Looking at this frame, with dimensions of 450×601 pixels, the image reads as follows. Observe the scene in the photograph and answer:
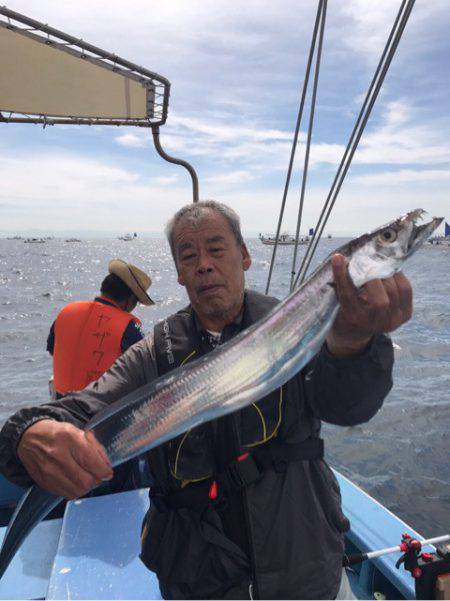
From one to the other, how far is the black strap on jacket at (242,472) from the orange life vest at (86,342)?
344 centimetres

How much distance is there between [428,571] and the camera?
3459 millimetres

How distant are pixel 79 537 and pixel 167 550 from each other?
7.00 ft

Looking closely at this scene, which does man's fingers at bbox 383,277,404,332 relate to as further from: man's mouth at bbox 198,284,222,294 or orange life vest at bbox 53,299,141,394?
orange life vest at bbox 53,299,141,394

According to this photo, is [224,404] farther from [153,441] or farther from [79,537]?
[79,537]

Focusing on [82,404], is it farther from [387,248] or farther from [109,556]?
[109,556]

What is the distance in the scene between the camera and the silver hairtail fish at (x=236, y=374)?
82.3 inches

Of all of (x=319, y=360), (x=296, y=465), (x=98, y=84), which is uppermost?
(x=98, y=84)

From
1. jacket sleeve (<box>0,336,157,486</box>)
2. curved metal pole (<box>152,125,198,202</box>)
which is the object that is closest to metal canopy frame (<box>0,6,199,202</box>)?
curved metal pole (<box>152,125,198,202</box>)

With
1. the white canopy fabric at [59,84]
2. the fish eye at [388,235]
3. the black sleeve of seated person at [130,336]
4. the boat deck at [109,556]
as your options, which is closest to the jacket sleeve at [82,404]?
the fish eye at [388,235]

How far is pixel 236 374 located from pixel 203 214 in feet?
Result: 4.01

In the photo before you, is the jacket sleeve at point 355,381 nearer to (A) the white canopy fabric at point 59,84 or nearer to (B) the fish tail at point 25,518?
(B) the fish tail at point 25,518

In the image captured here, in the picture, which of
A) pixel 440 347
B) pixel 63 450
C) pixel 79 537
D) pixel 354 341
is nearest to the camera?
pixel 63 450

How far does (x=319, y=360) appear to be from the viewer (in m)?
2.44

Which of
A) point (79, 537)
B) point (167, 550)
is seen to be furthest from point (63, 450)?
point (79, 537)
